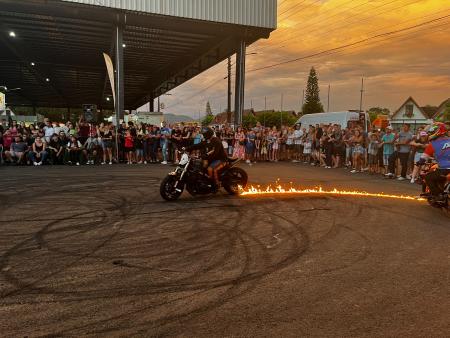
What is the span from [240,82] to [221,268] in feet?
77.4

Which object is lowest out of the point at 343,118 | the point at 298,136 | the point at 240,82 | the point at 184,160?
the point at 184,160

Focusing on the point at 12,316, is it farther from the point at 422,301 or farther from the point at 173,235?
the point at 422,301

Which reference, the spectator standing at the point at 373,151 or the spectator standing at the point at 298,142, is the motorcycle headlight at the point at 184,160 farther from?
the spectator standing at the point at 298,142

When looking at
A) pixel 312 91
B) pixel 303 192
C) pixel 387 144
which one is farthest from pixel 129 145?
pixel 312 91

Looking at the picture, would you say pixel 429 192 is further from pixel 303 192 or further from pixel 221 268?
pixel 221 268

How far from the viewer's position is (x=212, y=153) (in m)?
10.1

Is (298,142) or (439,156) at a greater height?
(439,156)

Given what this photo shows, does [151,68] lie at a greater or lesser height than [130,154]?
greater

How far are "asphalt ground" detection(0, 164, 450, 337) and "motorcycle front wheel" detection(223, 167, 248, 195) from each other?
4.01 ft

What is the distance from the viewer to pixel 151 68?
1670 inches

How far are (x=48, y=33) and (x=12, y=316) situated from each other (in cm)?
2955

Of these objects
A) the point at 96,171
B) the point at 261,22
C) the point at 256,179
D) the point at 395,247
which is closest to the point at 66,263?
the point at 395,247

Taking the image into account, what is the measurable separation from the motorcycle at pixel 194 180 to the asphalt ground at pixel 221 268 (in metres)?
0.41

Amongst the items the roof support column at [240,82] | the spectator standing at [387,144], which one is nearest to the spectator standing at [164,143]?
the roof support column at [240,82]
